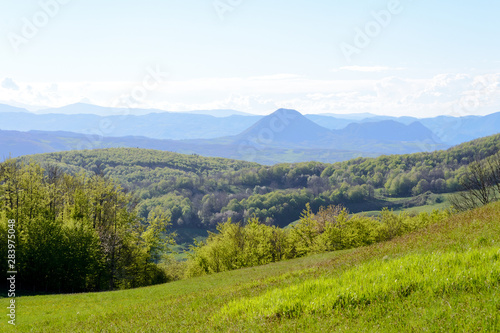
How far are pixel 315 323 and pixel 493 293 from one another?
376 centimetres

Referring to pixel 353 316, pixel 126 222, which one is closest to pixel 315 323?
pixel 353 316

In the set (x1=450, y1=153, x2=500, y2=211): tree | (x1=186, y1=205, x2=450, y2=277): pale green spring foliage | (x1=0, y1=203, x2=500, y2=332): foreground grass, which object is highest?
(x1=0, y1=203, x2=500, y2=332): foreground grass

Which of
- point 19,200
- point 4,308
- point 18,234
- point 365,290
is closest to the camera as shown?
point 365,290

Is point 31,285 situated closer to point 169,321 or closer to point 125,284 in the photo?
point 125,284

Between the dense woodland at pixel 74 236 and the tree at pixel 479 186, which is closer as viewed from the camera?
the dense woodland at pixel 74 236

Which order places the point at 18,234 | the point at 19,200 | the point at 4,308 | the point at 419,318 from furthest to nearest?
the point at 19,200
the point at 18,234
the point at 4,308
the point at 419,318

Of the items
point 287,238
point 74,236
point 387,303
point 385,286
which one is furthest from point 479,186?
point 387,303

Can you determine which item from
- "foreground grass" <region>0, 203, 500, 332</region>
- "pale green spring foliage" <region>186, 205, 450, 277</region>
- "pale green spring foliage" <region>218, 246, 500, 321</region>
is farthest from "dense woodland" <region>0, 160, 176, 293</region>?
"pale green spring foliage" <region>218, 246, 500, 321</region>

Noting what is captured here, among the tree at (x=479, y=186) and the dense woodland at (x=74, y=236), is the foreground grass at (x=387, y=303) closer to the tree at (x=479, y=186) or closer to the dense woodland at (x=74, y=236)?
the dense woodland at (x=74, y=236)

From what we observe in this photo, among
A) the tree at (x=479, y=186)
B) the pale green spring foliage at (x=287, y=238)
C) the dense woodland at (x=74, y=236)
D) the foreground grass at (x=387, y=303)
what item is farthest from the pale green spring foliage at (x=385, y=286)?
the tree at (x=479, y=186)

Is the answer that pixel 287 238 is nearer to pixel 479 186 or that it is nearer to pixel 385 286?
pixel 479 186

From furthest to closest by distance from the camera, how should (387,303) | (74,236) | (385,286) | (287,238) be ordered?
(287,238) → (74,236) → (385,286) → (387,303)

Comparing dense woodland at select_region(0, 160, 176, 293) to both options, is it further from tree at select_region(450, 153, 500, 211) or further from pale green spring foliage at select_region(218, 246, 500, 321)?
tree at select_region(450, 153, 500, 211)

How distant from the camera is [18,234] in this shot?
4466 centimetres
